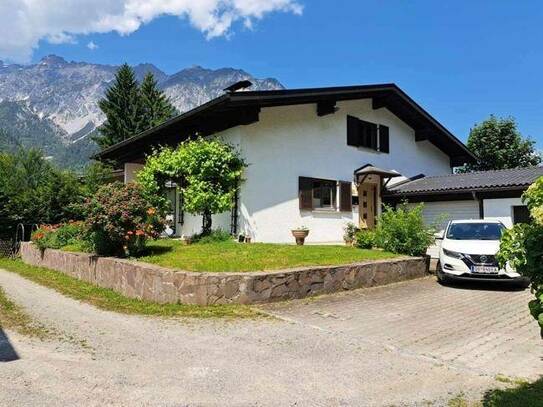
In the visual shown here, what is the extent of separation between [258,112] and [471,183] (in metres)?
8.99

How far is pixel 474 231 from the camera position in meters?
11.6

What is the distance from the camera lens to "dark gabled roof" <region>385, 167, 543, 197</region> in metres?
15.7

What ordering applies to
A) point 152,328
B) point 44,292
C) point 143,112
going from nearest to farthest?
1. point 152,328
2. point 44,292
3. point 143,112

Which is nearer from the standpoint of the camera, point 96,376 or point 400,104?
point 96,376

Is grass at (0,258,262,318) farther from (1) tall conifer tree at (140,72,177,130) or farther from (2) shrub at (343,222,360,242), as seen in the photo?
(1) tall conifer tree at (140,72,177,130)

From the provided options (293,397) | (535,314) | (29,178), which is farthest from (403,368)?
(29,178)

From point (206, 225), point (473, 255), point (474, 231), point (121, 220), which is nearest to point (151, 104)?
point (206, 225)

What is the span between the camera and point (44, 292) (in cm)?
1017

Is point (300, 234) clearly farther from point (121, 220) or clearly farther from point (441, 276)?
point (121, 220)

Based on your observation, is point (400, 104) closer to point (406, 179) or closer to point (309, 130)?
point (406, 179)

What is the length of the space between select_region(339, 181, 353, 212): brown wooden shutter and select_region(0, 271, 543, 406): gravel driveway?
8543 mm

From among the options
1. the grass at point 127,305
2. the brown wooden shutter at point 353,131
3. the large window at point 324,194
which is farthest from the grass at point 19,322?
the brown wooden shutter at point 353,131

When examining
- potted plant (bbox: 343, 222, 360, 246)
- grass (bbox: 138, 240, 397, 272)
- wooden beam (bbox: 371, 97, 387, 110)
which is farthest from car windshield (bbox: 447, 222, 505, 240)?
wooden beam (bbox: 371, 97, 387, 110)

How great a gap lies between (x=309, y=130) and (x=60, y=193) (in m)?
12.8
